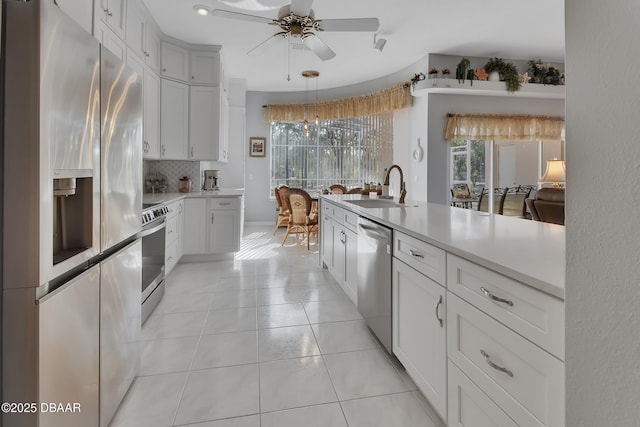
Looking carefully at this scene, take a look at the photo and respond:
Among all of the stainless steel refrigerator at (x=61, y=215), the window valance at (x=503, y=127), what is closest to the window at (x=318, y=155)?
the window valance at (x=503, y=127)

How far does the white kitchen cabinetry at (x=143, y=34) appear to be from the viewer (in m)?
3.39

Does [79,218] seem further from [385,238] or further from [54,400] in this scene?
[385,238]

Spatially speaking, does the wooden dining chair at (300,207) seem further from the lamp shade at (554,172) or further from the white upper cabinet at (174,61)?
the lamp shade at (554,172)

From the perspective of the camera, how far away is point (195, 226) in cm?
438

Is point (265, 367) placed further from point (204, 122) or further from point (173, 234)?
point (204, 122)

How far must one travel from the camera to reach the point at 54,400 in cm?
103

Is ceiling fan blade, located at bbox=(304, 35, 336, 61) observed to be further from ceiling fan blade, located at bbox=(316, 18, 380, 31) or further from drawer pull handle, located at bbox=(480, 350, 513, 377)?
drawer pull handle, located at bbox=(480, 350, 513, 377)

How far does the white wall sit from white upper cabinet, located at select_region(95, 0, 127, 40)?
3.26m

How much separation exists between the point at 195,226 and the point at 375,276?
291 cm

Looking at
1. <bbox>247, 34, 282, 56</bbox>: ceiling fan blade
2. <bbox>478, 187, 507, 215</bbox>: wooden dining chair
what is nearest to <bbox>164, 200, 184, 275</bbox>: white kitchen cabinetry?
<bbox>247, 34, 282, 56</bbox>: ceiling fan blade

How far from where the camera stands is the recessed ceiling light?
12.0 ft

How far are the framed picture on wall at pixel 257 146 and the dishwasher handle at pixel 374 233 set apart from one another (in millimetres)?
5395

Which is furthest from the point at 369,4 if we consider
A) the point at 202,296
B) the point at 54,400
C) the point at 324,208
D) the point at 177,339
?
the point at 54,400

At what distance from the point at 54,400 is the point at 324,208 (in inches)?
120
